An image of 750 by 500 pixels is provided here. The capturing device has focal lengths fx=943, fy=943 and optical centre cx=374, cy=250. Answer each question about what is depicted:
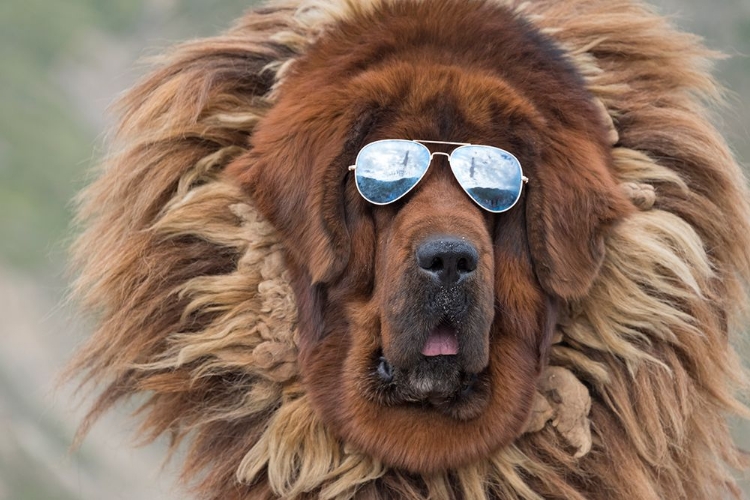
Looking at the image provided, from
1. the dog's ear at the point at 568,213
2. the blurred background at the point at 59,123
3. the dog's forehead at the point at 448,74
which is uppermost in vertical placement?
the dog's forehead at the point at 448,74

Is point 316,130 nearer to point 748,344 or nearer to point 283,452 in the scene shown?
point 283,452

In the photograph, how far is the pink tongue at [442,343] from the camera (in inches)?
101

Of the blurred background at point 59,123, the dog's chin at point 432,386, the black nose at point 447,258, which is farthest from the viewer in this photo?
the blurred background at point 59,123

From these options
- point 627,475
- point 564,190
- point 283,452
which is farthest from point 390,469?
point 564,190

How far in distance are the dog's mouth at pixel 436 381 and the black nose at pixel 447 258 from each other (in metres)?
0.14

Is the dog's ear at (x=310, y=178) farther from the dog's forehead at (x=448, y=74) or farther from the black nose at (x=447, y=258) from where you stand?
the black nose at (x=447, y=258)

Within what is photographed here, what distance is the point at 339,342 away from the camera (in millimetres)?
2777

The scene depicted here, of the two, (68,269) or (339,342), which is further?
(68,269)

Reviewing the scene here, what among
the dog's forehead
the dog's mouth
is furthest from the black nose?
the dog's forehead

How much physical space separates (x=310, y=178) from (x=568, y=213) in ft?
2.50

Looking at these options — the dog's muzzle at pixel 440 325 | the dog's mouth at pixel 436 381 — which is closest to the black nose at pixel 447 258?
the dog's muzzle at pixel 440 325

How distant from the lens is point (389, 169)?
8.75 ft

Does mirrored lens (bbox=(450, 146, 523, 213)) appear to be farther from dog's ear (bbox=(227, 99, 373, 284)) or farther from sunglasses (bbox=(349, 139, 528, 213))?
dog's ear (bbox=(227, 99, 373, 284))

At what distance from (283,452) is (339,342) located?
38cm
